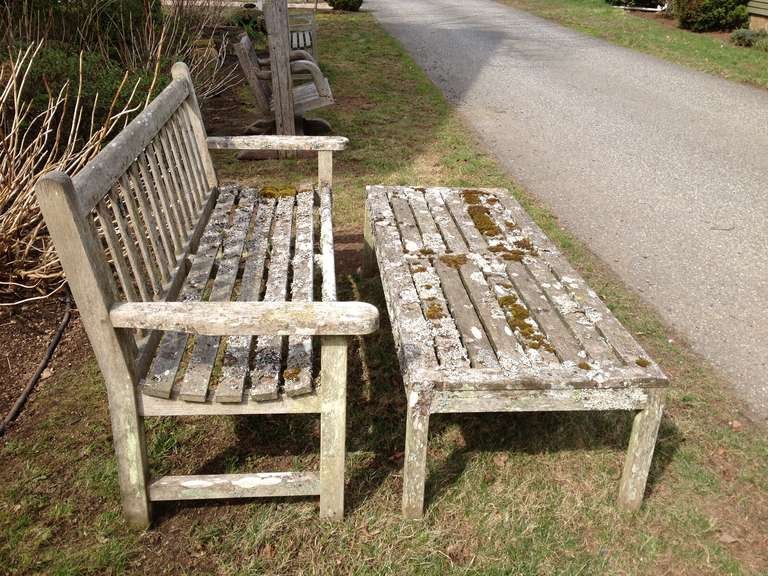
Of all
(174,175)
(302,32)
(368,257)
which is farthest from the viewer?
(302,32)

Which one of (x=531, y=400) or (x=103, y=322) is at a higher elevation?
(x=103, y=322)

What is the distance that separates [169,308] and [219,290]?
80cm

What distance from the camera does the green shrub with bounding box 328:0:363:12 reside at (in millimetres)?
19938

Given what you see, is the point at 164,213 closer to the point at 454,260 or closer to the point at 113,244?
the point at 113,244

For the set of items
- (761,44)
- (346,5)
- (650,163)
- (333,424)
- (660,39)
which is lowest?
(346,5)

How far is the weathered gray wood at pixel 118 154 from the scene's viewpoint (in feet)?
6.97

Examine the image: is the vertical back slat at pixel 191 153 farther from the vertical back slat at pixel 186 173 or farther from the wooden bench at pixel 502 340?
the wooden bench at pixel 502 340

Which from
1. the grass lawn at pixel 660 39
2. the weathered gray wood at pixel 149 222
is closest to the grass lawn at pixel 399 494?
the weathered gray wood at pixel 149 222

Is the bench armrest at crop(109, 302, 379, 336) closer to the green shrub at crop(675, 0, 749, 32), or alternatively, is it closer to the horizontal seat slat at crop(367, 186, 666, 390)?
the horizontal seat slat at crop(367, 186, 666, 390)

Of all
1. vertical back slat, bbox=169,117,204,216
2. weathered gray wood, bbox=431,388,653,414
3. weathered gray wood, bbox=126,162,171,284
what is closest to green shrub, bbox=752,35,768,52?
vertical back slat, bbox=169,117,204,216

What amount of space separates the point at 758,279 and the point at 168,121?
3.75 m

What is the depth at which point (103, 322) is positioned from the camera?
212 centimetres

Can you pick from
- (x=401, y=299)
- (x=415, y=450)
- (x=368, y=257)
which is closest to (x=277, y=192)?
(x=368, y=257)

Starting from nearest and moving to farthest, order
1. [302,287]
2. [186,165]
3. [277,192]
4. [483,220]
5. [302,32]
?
[302,287] → [186,165] → [483,220] → [277,192] → [302,32]
